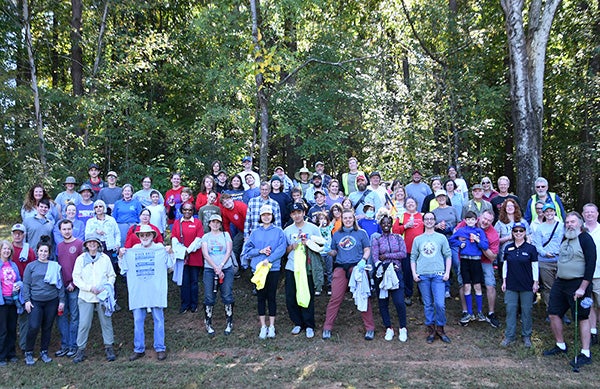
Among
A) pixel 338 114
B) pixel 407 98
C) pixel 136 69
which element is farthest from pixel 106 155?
pixel 407 98

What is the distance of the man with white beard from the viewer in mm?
5812

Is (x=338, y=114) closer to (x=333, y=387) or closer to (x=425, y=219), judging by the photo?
(x=425, y=219)

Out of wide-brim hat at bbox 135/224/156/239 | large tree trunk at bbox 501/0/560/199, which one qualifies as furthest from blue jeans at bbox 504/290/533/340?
wide-brim hat at bbox 135/224/156/239

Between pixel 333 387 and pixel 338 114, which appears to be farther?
pixel 338 114

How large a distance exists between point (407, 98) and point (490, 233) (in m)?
7.88

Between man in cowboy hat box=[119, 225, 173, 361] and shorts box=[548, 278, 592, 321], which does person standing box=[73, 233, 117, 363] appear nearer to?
man in cowboy hat box=[119, 225, 173, 361]

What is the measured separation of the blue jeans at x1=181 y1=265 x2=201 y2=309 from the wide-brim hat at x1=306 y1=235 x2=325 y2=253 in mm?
2292

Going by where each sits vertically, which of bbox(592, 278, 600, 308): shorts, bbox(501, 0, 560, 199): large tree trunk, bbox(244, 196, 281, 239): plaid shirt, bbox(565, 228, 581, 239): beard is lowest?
bbox(592, 278, 600, 308): shorts

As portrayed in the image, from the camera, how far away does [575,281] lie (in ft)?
19.6

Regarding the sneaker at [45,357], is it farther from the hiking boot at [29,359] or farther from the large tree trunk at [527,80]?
the large tree trunk at [527,80]

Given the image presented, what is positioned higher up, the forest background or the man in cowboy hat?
the forest background

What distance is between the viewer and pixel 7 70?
1293cm

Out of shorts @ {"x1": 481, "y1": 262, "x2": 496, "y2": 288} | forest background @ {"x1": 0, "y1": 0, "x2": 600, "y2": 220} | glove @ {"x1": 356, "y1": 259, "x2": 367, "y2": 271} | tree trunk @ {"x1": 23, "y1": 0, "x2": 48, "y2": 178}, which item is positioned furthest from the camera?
forest background @ {"x1": 0, "y1": 0, "x2": 600, "y2": 220}

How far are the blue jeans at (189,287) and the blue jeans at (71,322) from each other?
1.84 metres
